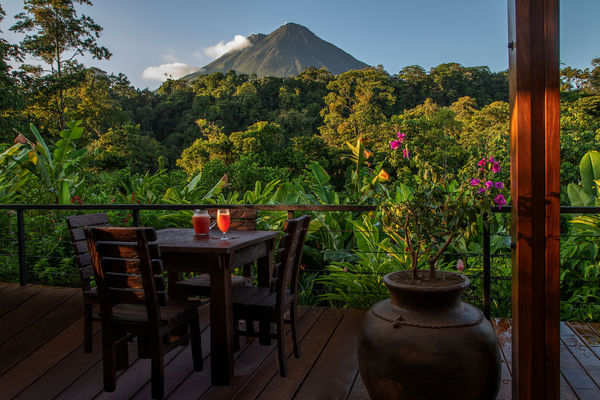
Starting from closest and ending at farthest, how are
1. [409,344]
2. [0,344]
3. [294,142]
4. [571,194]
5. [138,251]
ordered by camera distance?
[409,344] → [138,251] → [0,344] → [571,194] → [294,142]

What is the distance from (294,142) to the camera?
21.6 meters

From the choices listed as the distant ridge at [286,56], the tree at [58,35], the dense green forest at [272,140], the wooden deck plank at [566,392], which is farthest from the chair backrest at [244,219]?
the distant ridge at [286,56]

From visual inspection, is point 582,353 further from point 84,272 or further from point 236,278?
point 84,272

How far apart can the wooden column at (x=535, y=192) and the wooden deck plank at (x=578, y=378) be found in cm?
64

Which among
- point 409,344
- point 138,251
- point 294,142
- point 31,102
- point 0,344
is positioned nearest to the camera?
point 409,344

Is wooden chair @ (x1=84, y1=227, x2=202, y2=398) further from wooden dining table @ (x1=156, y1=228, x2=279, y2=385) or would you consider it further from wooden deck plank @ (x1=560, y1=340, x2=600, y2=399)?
wooden deck plank @ (x1=560, y1=340, x2=600, y2=399)

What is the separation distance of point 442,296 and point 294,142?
20115 millimetres

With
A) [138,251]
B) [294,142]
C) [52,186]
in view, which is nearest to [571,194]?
[138,251]

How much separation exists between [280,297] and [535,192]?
1260 mm

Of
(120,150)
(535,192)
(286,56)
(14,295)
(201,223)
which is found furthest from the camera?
(286,56)

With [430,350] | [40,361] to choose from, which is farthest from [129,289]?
[430,350]

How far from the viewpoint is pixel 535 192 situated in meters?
1.48

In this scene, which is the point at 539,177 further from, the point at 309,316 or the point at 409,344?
the point at 309,316

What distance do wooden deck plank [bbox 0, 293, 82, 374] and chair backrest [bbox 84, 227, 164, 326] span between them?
36.1 inches
